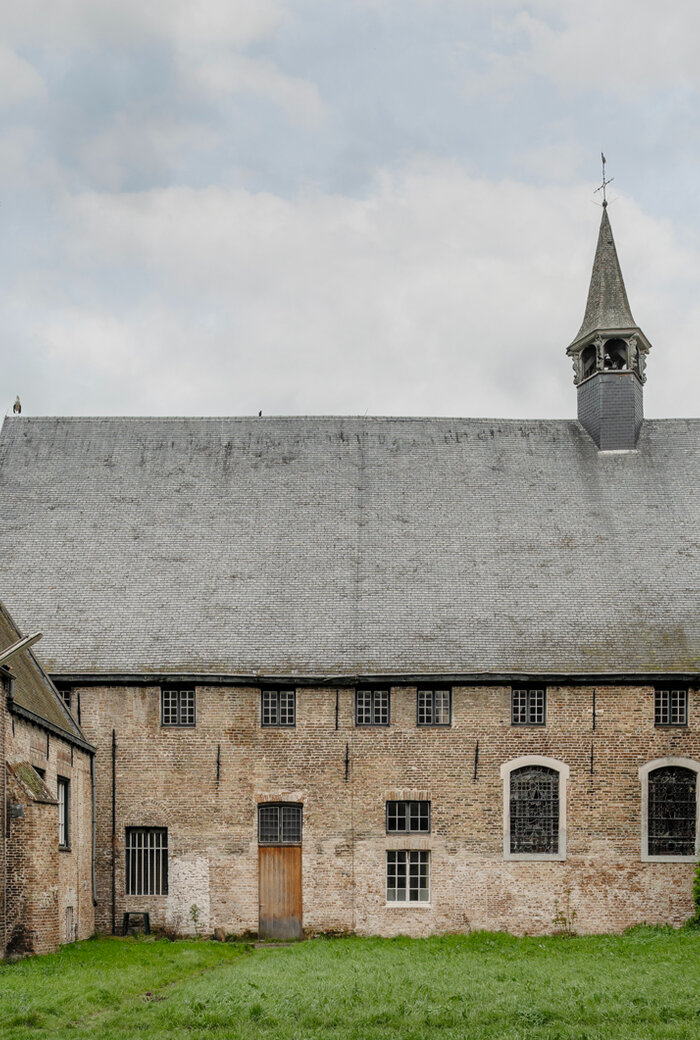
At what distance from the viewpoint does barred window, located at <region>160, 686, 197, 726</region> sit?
22.5 metres

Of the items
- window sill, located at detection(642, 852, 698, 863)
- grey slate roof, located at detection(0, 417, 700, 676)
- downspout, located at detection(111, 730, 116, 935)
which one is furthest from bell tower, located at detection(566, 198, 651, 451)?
downspout, located at detection(111, 730, 116, 935)

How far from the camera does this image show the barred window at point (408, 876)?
21.8 meters

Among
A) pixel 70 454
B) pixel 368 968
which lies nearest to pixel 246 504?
pixel 70 454

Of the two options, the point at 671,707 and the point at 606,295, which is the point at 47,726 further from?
the point at 606,295

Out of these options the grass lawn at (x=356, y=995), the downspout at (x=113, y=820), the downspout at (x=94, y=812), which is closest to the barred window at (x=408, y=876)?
the grass lawn at (x=356, y=995)

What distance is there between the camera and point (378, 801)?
870 inches

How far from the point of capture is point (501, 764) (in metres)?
22.2

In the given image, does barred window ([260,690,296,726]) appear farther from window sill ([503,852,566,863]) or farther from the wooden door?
window sill ([503,852,566,863])

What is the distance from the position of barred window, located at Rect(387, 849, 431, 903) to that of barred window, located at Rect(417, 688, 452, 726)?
2717mm

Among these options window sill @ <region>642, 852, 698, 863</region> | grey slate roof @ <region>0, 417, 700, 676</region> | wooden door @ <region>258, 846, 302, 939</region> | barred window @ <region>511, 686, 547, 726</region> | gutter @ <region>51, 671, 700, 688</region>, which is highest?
grey slate roof @ <region>0, 417, 700, 676</region>

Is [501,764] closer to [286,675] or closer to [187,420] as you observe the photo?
[286,675]

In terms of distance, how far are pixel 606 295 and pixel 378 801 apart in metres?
15.2

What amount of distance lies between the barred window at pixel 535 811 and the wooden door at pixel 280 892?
452cm

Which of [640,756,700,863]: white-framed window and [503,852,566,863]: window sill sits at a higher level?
[640,756,700,863]: white-framed window
